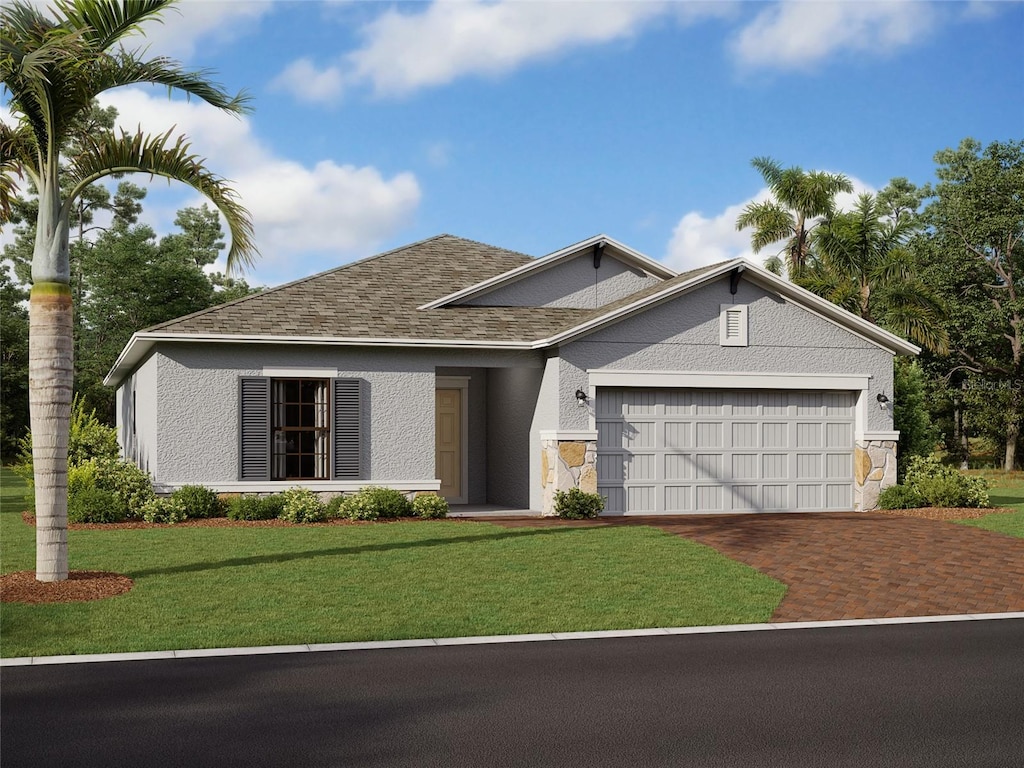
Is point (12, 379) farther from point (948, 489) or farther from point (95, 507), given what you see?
point (948, 489)

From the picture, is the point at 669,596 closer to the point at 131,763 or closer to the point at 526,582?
the point at 526,582

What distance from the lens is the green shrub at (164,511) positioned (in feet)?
57.9

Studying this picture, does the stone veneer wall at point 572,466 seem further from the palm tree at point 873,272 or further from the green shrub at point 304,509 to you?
the palm tree at point 873,272

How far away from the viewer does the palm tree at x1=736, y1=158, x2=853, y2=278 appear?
33250 millimetres

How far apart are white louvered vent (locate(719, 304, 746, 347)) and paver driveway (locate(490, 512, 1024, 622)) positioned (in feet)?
10.7

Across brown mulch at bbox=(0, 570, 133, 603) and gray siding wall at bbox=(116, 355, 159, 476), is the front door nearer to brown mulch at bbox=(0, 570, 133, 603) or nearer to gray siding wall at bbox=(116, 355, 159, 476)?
gray siding wall at bbox=(116, 355, 159, 476)

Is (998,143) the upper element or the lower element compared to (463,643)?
upper

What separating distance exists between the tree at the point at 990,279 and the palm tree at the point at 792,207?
30.5 ft

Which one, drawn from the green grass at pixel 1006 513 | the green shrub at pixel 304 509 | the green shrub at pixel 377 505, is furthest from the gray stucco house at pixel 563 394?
the green grass at pixel 1006 513

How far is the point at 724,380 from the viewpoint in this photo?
19.7m

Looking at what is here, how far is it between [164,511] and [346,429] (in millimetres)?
3428

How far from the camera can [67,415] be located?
11.4m

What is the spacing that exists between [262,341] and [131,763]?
13.3 meters

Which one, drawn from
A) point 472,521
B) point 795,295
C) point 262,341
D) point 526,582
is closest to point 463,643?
point 526,582
